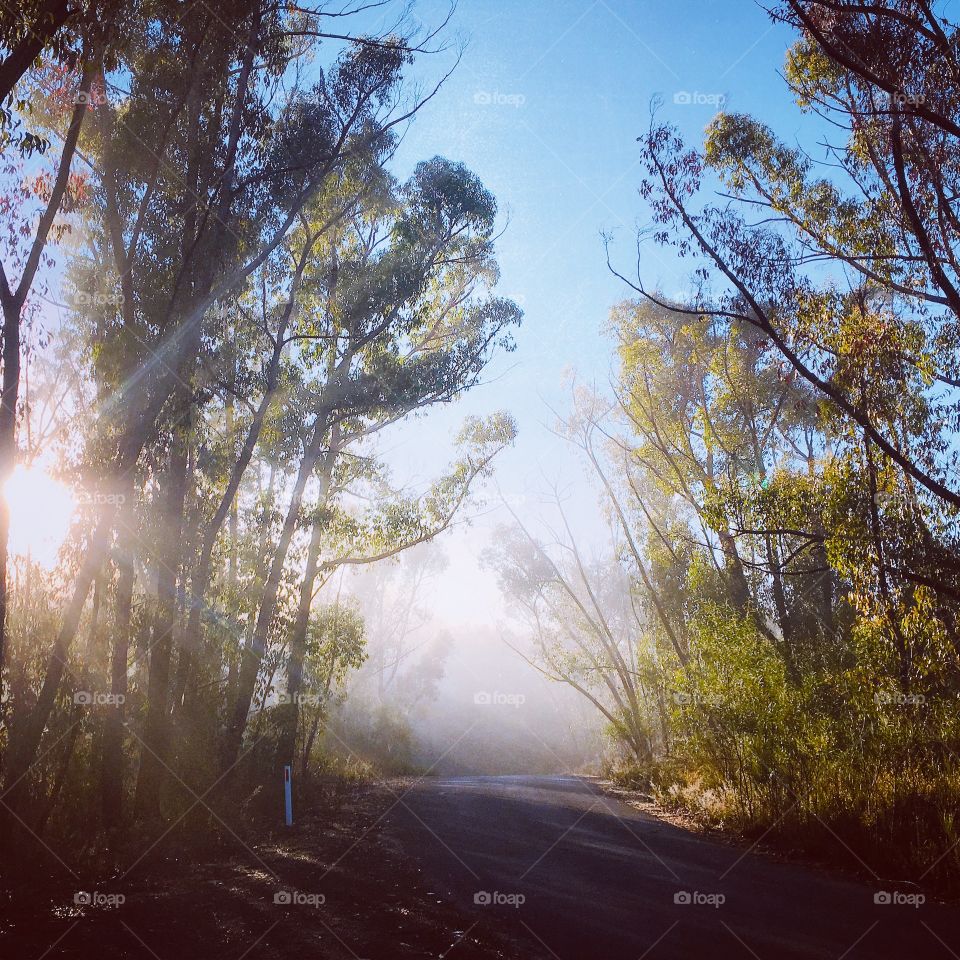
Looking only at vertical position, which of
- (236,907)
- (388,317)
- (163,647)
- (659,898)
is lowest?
(659,898)

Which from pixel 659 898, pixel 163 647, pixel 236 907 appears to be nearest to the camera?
pixel 236 907

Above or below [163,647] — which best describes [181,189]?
above

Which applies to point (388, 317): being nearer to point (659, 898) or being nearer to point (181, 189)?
point (181, 189)

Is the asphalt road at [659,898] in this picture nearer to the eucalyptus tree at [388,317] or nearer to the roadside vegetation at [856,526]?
the roadside vegetation at [856,526]

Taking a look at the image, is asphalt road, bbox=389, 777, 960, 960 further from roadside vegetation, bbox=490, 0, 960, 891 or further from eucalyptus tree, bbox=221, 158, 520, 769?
eucalyptus tree, bbox=221, 158, 520, 769

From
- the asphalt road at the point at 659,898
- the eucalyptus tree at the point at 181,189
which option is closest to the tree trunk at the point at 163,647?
the eucalyptus tree at the point at 181,189

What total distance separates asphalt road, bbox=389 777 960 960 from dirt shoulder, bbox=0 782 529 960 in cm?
40

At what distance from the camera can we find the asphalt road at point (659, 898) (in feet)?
16.0

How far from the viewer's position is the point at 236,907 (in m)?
5.87

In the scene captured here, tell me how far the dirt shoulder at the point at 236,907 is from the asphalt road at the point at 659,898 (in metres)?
0.40

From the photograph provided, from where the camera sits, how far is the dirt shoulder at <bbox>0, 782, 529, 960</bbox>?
15.6ft

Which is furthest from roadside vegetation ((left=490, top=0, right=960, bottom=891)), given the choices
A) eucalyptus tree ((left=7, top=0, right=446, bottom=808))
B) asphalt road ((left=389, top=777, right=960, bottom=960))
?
eucalyptus tree ((left=7, top=0, right=446, bottom=808))

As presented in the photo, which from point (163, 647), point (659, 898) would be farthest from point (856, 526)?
point (163, 647)

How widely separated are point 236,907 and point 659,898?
3895 mm
